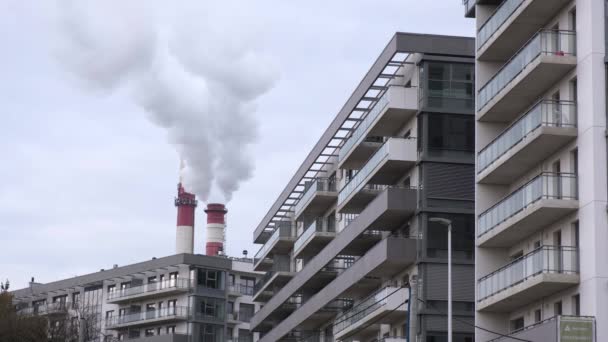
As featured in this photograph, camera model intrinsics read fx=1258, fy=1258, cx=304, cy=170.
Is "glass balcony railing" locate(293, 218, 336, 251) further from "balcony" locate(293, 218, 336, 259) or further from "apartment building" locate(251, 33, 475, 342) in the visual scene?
"apartment building" locate(251, 33, 475, 342)

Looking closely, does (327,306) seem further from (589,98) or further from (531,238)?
(589,98)

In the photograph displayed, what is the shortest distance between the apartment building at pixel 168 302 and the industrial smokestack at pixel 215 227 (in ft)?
19.2

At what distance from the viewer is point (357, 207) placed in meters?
74.6

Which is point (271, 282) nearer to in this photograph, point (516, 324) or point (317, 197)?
point (317, 197)

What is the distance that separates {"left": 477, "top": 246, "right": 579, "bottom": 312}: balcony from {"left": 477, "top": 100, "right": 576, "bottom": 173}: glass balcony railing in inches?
174

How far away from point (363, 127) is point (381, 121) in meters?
3.11

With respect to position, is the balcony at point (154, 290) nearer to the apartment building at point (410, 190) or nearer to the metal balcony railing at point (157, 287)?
the metal balcony railing at point (157, 287)

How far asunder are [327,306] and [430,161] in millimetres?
21257

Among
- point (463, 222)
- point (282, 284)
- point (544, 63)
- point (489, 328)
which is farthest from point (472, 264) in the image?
point (282, 284)

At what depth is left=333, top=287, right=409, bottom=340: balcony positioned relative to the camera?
209 feet

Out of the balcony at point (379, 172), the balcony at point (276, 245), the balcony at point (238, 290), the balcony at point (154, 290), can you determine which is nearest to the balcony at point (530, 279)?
the balcony at point (379, 172)

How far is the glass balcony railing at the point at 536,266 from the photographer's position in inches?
1720

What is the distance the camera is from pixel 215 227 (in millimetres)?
132250

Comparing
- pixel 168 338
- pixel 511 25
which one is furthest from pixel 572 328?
pixel 168 338
